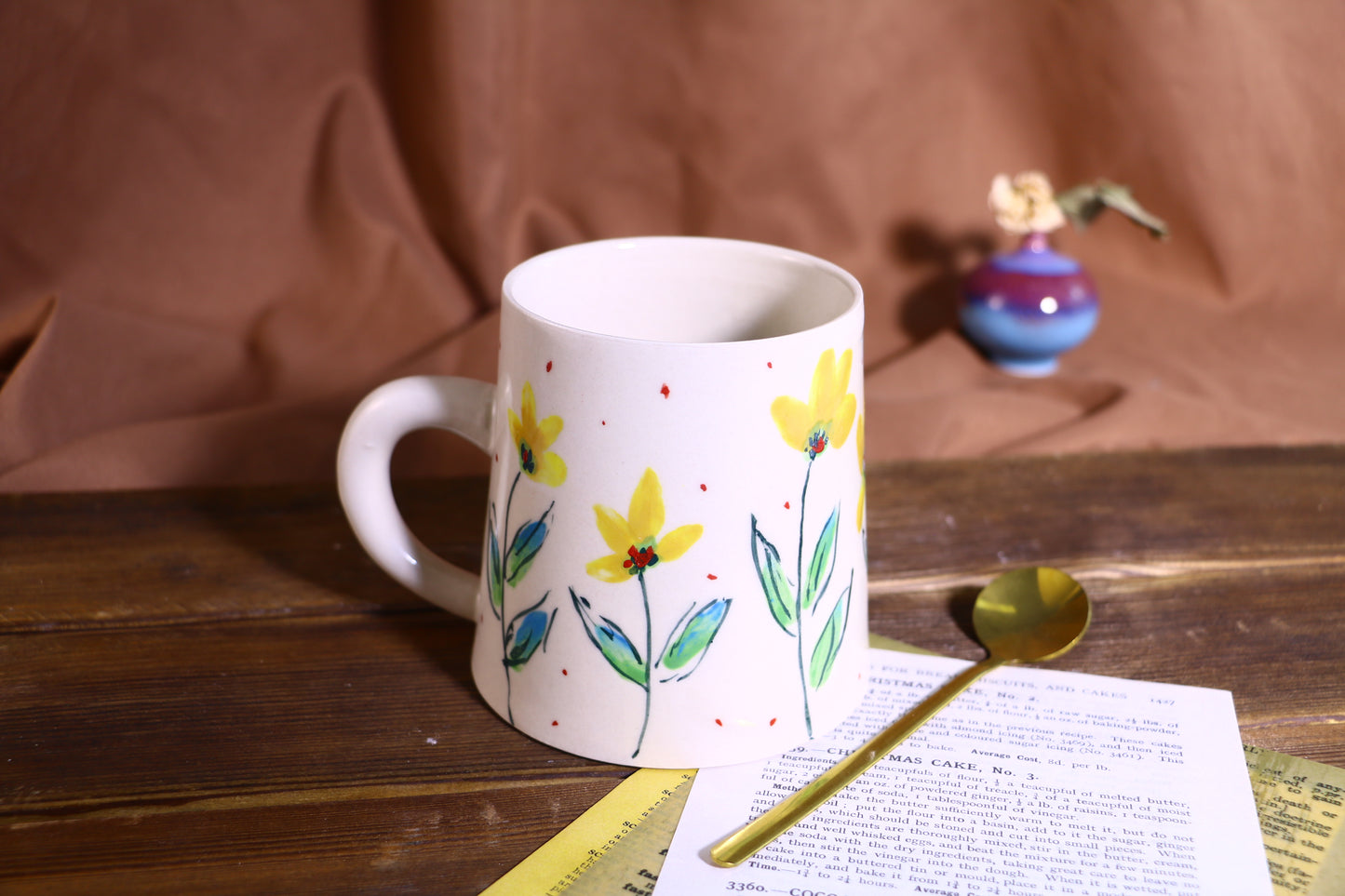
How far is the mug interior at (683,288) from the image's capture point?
545 mm

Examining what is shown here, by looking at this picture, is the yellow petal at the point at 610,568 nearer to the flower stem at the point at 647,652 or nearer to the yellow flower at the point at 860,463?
the flower stem at the point at 647,652

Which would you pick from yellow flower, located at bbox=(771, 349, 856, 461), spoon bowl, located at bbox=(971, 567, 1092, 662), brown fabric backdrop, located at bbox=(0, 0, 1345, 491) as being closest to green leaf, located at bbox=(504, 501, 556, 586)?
yellow flower, located at bbox=(771, 349, 856, 461)

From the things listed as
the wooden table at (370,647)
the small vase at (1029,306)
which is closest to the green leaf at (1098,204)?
the small vase at (1029,306)

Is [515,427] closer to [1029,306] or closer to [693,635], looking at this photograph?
[693,635]

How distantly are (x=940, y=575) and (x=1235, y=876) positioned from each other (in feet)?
0.86

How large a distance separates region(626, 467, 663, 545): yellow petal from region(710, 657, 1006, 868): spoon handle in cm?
13

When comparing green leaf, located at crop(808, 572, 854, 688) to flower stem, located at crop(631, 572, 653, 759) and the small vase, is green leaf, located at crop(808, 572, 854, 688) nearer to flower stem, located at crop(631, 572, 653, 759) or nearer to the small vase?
flower stem, located at crop(631, 572, 653, 759)

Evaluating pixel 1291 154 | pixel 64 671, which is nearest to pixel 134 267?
pixel 64 671

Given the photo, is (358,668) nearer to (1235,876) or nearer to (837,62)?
(1235,876)

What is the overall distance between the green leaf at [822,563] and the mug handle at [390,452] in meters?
0.16

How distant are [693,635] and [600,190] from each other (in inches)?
27.5

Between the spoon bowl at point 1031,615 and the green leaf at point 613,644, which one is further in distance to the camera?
the spoon bowl at point 1031,615

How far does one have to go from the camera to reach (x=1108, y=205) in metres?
1.04

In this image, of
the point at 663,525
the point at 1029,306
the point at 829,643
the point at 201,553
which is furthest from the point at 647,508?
the point at 1029,306
